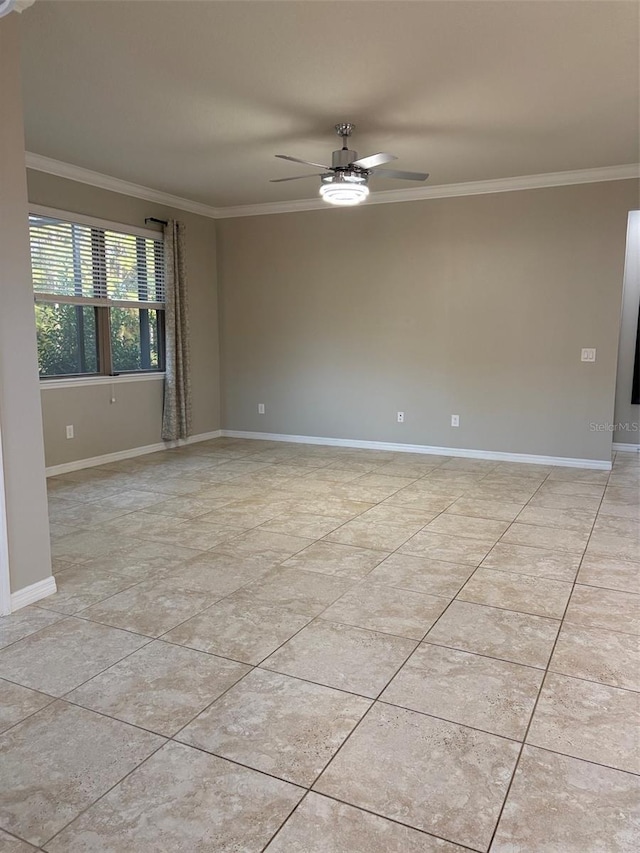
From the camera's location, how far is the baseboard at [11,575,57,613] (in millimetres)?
2725

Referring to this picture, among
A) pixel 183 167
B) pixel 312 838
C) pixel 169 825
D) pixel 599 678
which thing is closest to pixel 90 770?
pixel 169 825

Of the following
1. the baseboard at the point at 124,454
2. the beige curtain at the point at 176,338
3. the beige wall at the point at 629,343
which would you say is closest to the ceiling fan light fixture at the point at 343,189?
the beige curtain at the point at 176,338

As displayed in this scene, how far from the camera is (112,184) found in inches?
215

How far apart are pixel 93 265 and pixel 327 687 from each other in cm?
461

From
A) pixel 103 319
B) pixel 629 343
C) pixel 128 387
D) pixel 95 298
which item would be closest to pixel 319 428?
pixel 128 387

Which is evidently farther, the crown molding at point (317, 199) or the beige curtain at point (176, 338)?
the beige curtain at point (176, 338)

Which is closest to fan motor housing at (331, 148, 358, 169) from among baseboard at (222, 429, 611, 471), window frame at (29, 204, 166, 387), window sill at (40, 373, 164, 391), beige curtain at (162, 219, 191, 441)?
window frame at (29, 204, 166, 387)

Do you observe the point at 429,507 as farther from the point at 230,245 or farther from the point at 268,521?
the point at 230,245

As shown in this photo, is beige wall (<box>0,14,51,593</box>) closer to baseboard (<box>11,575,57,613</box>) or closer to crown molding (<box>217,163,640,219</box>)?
baseboard (<box>11,575,57,613</box>)

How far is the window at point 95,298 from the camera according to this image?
5.04 meters

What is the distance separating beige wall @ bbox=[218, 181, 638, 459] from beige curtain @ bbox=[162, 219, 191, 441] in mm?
800

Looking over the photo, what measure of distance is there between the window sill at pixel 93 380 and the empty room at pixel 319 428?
0.03 m

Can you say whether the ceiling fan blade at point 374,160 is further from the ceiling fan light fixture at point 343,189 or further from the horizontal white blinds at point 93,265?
the horizontal white blinds at point 93,265

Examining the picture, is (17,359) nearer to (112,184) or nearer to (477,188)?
(112,184)
